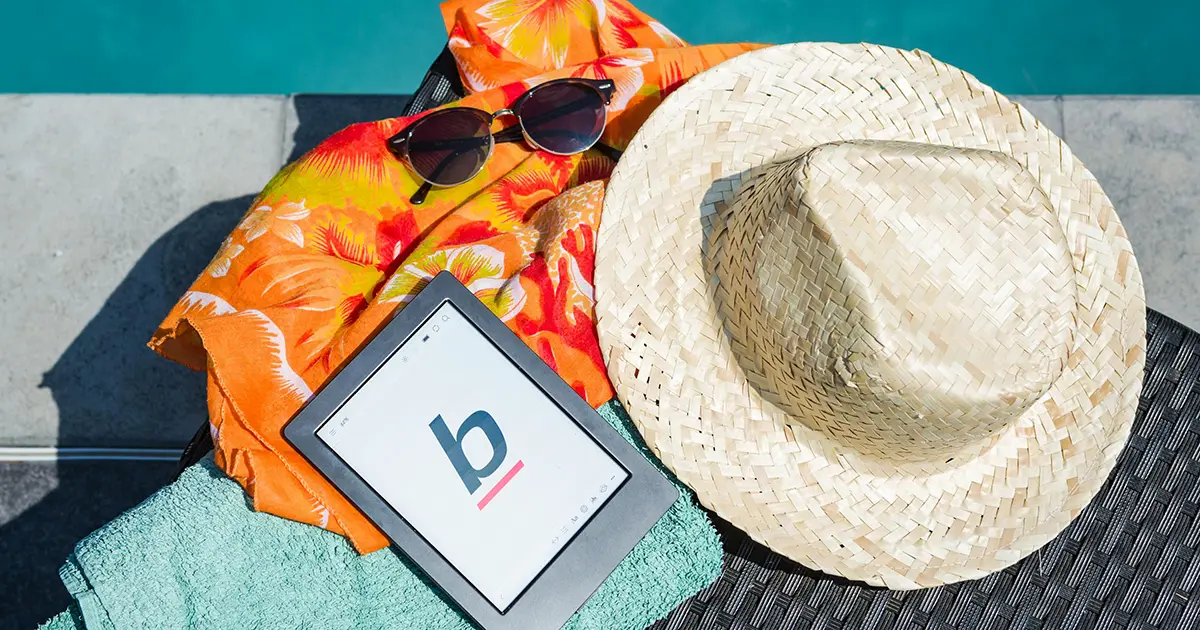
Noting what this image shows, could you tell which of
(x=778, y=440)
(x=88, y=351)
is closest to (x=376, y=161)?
(x=778, y=440)

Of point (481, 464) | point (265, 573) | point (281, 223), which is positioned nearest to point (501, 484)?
point (481, 464)

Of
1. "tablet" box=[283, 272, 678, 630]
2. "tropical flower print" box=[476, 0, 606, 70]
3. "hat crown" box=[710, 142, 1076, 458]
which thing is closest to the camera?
"hat crown" box=[710, 142, 1076, 458]

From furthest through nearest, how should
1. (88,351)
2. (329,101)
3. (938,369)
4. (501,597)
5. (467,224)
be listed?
1. (329,101)
2. (88,351)
3. (467,224)
4. (501,597)
5. (938,369)

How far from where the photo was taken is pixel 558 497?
3.08 ft

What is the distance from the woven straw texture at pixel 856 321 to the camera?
795mm

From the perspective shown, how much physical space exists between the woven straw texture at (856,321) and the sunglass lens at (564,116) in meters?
0.14

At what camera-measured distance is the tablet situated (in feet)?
2.98

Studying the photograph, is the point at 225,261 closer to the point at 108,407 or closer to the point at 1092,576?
the point at 108,407

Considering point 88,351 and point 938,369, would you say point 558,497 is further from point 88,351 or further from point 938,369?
point 88,351

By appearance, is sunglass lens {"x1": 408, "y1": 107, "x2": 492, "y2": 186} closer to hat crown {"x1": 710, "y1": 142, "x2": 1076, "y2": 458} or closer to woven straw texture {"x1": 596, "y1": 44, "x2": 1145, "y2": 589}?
woven straw texture {"x1": 596, "y1": 44, "x2": 1145, "y2": 589}

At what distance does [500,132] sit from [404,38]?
114 centimetres

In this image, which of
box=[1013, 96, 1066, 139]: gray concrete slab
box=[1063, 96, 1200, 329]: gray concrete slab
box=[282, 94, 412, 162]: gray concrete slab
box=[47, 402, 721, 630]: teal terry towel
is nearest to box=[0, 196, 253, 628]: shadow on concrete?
box=[282, 94, 412, 162]: gray concrete slab

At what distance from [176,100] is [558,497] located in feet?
4.10

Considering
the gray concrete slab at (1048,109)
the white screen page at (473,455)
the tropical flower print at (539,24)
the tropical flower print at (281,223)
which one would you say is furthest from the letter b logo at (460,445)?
the gray concrete slab at (1048,109)
